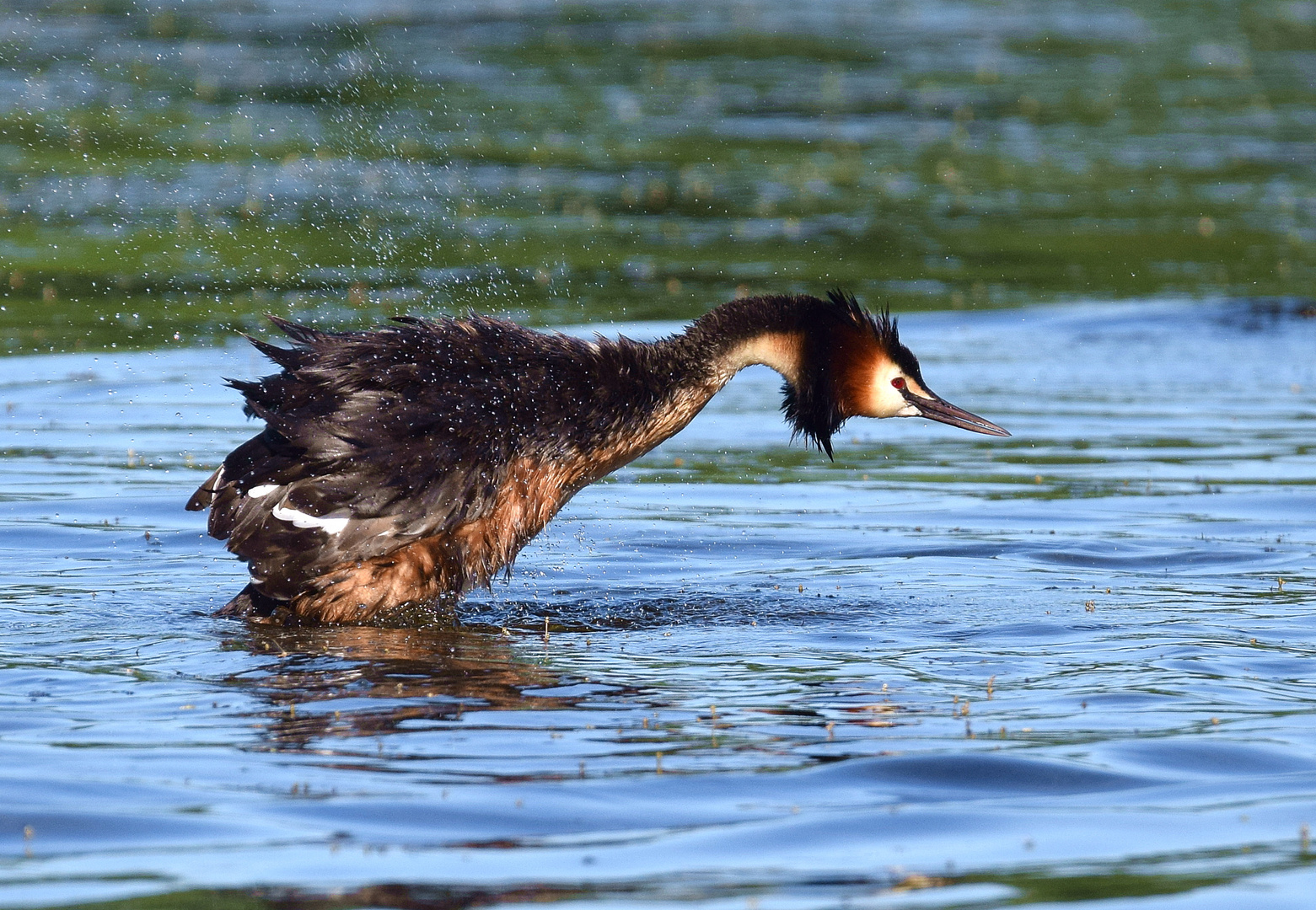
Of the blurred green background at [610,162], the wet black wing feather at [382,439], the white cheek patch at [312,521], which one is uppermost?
the blurred green background at [610,162]

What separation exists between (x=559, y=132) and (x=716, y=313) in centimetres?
1419

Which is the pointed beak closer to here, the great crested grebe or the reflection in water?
the great crested grebe

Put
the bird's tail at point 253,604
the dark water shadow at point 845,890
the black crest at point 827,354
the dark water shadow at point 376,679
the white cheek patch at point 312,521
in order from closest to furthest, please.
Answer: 1. the dark water shadow at point 845,890
2. the dark water shadow at point 376,679
3. the white cheek patch at point 312,521
4. the bird's tail at point 253,604
5. the black crest at point 827,354

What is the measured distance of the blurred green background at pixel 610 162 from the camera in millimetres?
16578

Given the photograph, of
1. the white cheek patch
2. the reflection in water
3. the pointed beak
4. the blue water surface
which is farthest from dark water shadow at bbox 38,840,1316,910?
the pointed beak

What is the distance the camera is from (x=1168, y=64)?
2781 cm

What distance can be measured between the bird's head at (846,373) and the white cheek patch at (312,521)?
220 centimetres

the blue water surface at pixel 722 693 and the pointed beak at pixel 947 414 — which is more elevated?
the pointed beak at pixel 947 414

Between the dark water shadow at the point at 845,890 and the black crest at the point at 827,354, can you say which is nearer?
the dark water shadow at the point at 845,890

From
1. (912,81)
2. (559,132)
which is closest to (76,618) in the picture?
(559,132)

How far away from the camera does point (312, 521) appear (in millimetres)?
7848

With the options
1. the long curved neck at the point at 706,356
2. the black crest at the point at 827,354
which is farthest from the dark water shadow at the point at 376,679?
the black crest at the point at 827,354

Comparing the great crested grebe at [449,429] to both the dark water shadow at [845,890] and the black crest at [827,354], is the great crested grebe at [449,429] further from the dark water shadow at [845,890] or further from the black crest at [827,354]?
the dark water shadow at [845,890]

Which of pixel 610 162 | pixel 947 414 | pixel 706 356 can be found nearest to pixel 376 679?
pixel 706 356
